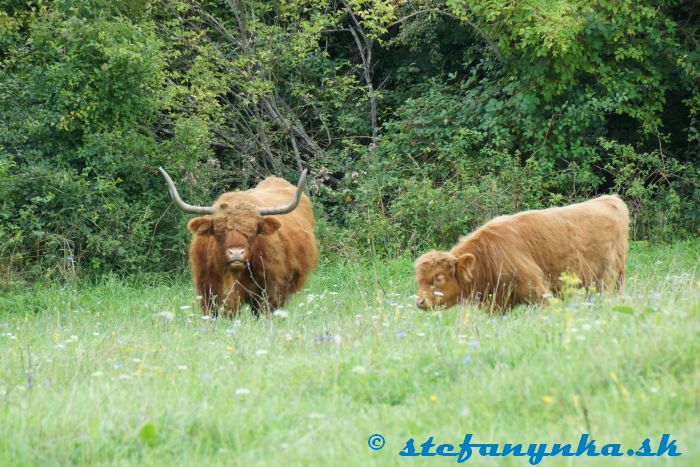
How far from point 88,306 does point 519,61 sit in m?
7.79

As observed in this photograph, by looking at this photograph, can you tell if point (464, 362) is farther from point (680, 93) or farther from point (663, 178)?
point (680, 93)

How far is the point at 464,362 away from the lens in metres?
5.26

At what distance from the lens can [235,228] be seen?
926 cm

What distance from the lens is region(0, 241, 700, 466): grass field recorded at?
435 cm

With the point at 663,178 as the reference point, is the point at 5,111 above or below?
above

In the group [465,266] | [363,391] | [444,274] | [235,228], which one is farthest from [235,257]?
[363,391]

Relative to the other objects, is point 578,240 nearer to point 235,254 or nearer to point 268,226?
point 268,226

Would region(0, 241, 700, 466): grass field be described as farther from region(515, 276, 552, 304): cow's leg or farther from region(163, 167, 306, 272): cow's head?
region(163, 167, 306, 272): cow's head

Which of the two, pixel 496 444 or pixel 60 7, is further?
pixel 60 7

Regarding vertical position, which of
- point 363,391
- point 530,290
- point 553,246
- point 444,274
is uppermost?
point 363,391

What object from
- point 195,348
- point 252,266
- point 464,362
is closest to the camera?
point 464,362

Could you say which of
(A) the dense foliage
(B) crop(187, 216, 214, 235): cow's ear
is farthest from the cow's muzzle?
(A) the dense foliage

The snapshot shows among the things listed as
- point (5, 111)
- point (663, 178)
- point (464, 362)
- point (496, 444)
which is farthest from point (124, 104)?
point (496, 444)

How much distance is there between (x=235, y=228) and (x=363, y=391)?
434 centimetres
